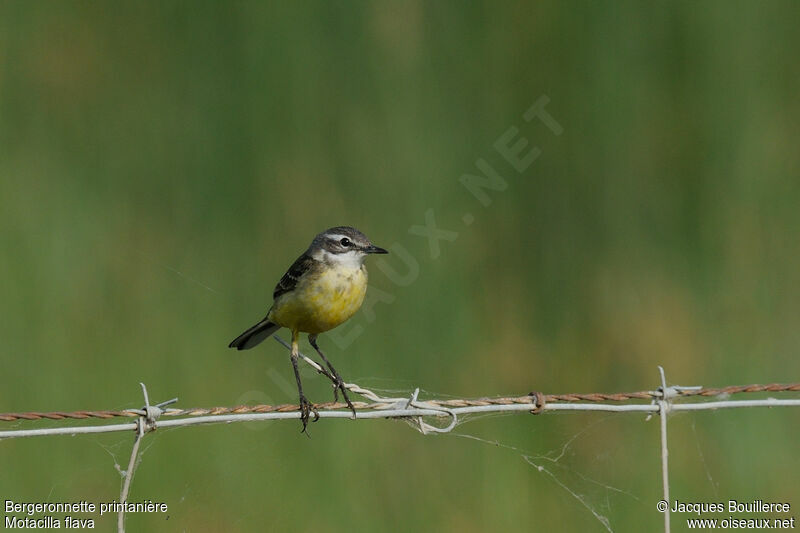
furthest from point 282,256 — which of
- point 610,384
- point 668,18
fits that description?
point 668,18

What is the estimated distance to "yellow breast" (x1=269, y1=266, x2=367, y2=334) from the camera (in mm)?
4098

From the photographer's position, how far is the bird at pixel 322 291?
4.10 metres

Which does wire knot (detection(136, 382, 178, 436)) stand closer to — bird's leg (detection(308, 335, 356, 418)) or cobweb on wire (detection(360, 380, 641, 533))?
bird's leg (detection(308, 335, 356, 418))

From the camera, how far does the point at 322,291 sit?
411 centimetres

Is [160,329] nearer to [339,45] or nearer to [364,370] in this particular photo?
[364,370]

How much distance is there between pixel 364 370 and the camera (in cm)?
468

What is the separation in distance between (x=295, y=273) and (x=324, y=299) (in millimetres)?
274

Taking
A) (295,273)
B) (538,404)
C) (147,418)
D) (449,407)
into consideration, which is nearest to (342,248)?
(295,273)

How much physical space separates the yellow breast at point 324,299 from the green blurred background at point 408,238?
0.60 meters

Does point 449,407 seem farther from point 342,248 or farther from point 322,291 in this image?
point 342,248

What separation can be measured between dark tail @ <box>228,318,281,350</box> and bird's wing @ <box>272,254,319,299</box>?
157 mm

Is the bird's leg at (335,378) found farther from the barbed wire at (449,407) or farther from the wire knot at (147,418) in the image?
the wire knot at (147,418)

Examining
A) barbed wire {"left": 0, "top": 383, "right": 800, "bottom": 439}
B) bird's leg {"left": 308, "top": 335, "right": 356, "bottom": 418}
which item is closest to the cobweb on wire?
bird's leg {"left": 308, "top": 335, "right": 356, "bottom": 418}

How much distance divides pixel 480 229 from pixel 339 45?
1.31m
